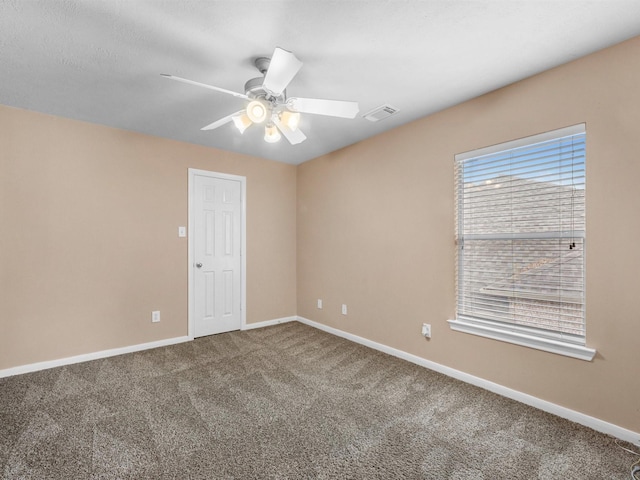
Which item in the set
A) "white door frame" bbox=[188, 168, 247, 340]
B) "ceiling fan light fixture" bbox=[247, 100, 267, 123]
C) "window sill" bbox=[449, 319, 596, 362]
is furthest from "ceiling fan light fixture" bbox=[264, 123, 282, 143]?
"window sill" bbox=[449, 319, 596, 362]

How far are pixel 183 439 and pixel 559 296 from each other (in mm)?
2667

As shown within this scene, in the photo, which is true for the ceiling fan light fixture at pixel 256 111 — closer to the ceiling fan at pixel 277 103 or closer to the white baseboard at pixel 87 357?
the ceiling fan at pixel 277 103

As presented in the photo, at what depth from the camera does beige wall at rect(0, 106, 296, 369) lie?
277cm

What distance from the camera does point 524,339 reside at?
2.29m

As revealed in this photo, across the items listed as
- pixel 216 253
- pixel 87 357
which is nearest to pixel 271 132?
pixel 216 253

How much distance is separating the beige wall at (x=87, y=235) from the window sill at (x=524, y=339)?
3.06 m

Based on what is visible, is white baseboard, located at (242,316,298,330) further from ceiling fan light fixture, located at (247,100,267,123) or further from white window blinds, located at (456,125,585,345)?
ceiling fan light fixture, located at (247,100,267,123)

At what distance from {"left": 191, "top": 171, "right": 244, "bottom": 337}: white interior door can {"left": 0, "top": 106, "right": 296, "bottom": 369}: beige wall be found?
144 mm

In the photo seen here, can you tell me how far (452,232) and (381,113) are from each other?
49.9 inches

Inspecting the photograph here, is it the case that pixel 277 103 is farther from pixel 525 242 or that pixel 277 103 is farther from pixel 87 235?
pixel 87 235

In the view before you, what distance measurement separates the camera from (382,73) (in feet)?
7.21

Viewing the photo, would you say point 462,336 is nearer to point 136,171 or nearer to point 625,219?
point 625,219

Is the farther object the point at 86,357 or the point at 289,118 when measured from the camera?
the point at 86,357

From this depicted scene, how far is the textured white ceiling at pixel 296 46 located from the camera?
63.1 inches
